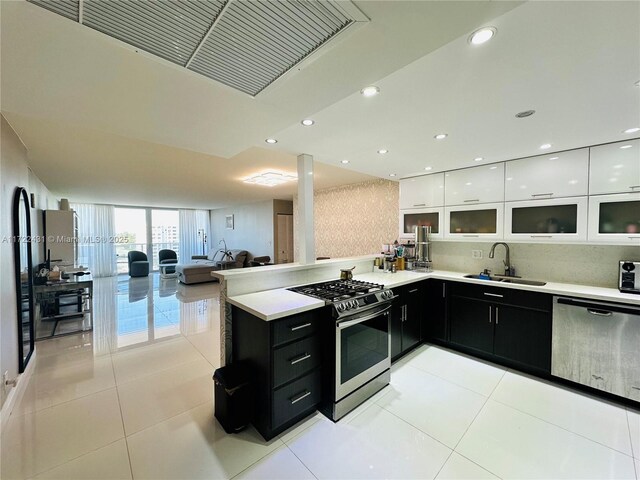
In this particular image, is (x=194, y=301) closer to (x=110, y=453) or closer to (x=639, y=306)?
(x=110, y=453)

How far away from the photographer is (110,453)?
5.54 feet

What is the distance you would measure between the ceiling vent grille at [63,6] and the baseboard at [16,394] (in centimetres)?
274

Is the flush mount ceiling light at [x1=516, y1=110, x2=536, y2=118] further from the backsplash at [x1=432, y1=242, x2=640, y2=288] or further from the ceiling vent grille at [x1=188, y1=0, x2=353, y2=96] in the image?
the backsplash at [x1=432, y1=242, x2=640, y2=288]

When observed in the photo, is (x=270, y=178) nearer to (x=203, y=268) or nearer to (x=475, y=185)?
A: (x=475, y=185)

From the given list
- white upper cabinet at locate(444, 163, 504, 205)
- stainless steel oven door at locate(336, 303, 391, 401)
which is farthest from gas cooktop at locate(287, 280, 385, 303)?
white upper cabinet at locate(444, 163, 504, 205)

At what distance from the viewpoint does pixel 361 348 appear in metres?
2.23

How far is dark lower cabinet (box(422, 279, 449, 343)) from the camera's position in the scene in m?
3.18

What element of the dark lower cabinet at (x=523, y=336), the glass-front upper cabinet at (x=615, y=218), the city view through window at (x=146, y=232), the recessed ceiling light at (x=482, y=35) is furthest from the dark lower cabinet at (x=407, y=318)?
the city view through window at (x=146, y=232)

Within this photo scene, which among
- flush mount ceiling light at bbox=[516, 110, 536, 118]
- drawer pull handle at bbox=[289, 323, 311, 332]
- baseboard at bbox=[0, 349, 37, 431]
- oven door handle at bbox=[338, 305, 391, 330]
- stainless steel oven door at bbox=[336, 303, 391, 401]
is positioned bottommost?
baseboard at bbox=[0, 349, 37, 431]

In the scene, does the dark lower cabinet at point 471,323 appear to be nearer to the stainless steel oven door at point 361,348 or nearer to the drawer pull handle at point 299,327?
the stainless steel oven door at point 361,348

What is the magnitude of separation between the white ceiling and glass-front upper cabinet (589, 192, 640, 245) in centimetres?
58

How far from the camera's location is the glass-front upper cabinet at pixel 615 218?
2285 millimetres

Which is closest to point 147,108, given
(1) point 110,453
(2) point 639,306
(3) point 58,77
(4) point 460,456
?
(3) point 58,77

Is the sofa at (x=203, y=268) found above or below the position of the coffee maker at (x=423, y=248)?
below
